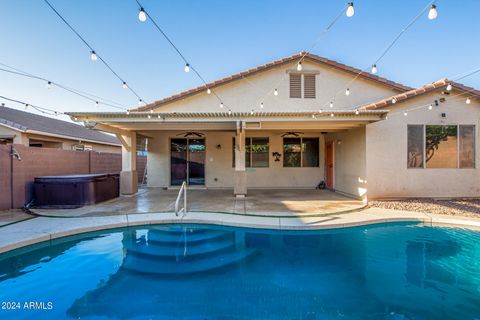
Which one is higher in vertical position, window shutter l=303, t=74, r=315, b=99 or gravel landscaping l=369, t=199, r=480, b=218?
window shutter l=303, t=74, r=315, b=99

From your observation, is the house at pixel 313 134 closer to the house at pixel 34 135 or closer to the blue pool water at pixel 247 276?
the blue pool water at pixel 247 276

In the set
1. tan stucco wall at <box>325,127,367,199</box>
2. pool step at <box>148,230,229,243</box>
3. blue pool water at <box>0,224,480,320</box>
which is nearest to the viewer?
blue pool water at <box>0,224,480,320</box>

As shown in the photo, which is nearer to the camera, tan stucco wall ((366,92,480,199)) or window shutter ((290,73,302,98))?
tan stucco wall ((366,92,480,199))

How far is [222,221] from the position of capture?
5863 millimetres

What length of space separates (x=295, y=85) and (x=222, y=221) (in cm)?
765

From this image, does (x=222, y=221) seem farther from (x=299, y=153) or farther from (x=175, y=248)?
(x=299, y=153)

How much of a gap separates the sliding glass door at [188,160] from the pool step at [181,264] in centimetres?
728

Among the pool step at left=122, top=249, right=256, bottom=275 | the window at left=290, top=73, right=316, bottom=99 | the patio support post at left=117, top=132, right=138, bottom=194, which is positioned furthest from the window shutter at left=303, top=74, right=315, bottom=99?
the pool step at left=122, top=249, right=256, bottom=275

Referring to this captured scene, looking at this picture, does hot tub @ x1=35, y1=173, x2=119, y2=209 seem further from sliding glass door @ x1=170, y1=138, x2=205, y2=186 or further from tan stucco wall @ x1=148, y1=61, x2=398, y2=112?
tan stucco wall @ x1=148, y1=61, x2=398, y2=112

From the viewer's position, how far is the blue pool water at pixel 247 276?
298 centimetres

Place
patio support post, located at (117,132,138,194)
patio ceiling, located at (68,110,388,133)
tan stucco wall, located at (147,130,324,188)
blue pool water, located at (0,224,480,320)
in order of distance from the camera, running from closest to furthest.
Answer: blue pool water, located at (0,224,480,320)
patio ceiling, located at (68,110,388,133)
patio support post, located at (117,132,138,194)
tan stucco wall, located at (147,130,324,188)

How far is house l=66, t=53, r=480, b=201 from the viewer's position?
25.7ft

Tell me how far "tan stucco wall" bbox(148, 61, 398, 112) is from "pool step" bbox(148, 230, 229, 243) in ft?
21.8

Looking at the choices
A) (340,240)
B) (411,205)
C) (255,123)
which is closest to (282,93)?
(255,123)
